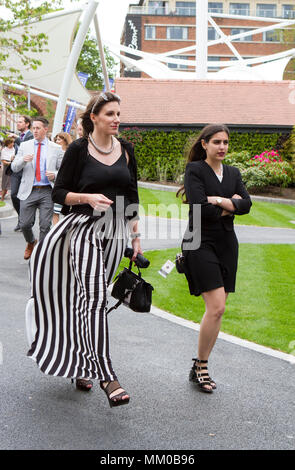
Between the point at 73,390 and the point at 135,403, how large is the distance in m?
0.48

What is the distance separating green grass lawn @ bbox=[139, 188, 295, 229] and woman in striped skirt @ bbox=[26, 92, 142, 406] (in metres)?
12.4

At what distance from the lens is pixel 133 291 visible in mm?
4668

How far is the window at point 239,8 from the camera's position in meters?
87.7

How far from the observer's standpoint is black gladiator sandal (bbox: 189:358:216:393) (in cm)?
473

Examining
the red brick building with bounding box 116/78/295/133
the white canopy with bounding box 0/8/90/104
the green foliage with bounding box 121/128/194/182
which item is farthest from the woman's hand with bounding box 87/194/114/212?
the red brick building with bounding box 116/78/295/133

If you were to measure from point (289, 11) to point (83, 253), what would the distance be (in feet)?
295

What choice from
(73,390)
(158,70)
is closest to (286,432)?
(73,390)

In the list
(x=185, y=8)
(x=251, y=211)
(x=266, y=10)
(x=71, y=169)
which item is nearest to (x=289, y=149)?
(x=251, y=211)

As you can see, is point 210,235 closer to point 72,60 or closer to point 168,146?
point 72,60

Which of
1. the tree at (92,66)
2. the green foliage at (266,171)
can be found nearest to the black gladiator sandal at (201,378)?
the green foliage at (266,171)

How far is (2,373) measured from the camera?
4.92m

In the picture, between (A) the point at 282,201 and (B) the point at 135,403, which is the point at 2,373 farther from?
(A) the point at 282,201

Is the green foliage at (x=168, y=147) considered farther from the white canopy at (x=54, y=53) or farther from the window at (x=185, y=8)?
the window at (x=185, y=8)

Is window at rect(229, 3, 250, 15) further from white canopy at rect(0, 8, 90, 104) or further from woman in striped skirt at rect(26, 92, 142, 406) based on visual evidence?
woman in striped skirt at rect(26, 92, 142, 406)
